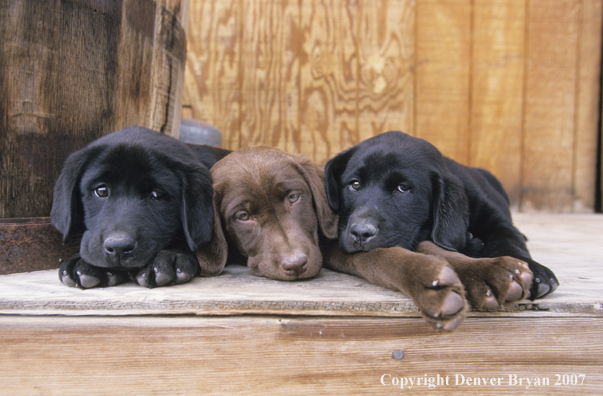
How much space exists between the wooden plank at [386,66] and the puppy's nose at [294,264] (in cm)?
393

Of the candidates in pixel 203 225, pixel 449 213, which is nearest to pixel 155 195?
pixel 203 225

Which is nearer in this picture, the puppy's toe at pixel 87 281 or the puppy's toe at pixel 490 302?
the puppy's toe at pixel 490 302

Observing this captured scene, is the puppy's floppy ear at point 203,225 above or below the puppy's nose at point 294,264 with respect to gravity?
above

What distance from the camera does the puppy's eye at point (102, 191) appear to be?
2666 millimetres

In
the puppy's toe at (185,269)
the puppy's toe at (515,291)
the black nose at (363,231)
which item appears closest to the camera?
the puppy's toe at (515,291)

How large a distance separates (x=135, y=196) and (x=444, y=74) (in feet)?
16.4

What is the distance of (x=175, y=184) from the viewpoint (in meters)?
2.73

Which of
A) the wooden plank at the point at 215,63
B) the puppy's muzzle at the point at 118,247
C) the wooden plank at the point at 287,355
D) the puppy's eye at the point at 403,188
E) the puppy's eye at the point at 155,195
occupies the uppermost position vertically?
the wooden plank at the point at 215,63

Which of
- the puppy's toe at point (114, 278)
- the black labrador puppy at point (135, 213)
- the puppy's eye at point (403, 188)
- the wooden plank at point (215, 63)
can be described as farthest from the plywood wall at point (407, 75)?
the puppy's toe at point (114, 278)

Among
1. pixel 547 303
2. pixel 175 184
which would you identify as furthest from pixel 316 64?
pixel 547 303

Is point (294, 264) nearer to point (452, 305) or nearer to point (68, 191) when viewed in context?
point (452, 305)

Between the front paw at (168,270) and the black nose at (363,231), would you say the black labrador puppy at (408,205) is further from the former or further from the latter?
the front paw at (168,270)

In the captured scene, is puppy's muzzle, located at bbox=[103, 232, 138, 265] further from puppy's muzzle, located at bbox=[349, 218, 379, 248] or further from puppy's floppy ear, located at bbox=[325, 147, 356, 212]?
puppy's floppy ear, located at bbox=[325, 147, 356, 212]

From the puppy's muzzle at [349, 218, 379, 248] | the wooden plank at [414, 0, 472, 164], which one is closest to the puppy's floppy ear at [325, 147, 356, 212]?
the puppy's muzzle at [349, 218, 379, 248]
